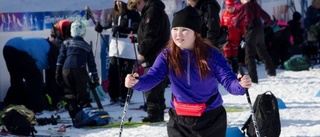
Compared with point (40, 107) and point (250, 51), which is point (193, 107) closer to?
point (40, 107)

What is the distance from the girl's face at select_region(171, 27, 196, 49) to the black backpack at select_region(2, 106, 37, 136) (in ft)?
11.8

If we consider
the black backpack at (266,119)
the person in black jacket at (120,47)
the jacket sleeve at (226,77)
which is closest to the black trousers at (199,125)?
the jacket sleeve at (226,77)

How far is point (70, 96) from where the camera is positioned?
991cm

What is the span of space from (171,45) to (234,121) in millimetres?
4095

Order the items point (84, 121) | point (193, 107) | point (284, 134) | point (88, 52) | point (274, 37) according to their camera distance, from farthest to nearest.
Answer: point (274, 37) < point (88, 52) < point (84, 121) < point (284, 134) < point (193, 107)

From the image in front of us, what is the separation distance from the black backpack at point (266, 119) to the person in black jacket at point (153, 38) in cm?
157

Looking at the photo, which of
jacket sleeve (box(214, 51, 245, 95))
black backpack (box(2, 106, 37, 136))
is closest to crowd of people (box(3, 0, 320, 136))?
jacket sleeve (box(214, 51, 245, 95))

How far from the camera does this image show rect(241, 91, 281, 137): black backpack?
7.85 m

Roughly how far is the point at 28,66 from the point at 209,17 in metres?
2.70

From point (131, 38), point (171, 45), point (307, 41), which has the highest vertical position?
point (171, 45)

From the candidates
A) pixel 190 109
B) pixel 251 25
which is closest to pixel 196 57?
pixel 190 109

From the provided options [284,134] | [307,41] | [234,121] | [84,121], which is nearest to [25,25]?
[84,121]

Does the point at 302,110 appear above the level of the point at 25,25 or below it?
below

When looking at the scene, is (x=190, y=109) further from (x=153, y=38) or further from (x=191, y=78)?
(x=153, y=38)
